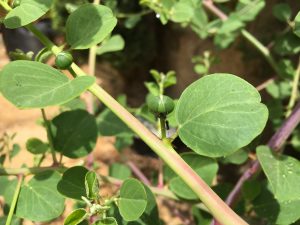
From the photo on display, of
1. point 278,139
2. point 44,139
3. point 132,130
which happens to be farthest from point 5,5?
point 44,139

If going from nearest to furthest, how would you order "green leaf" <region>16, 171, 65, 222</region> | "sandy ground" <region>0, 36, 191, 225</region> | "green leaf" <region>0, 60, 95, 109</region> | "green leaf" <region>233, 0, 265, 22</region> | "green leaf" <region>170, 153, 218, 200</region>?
"green leaf" <region>0, 60, 95, 109</region> → "green leaf" <region>16, 171, 65, 222</region> → "green leaf" <region>170, 153, 218, 200</region> → "green leaf" <region>233, 0, 265, 22</region> → "sandy ground" <region>0, 36, 191, 225</region>

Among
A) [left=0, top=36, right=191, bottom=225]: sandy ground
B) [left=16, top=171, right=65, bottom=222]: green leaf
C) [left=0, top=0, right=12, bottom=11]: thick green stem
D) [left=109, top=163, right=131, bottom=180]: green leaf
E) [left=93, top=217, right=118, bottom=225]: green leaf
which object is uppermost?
[left=0, top=0, right=12, bottom=11]: thick green stem

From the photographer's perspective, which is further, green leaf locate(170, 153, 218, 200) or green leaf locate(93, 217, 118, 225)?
green leaf locate(170, 153, 218, 200)

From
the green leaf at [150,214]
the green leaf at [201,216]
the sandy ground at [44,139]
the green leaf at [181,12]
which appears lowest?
the sandy ground at [44,139]

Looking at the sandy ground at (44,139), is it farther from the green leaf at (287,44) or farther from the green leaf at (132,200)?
the green leaf at (132,200)

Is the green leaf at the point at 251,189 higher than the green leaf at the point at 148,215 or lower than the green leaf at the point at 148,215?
lower

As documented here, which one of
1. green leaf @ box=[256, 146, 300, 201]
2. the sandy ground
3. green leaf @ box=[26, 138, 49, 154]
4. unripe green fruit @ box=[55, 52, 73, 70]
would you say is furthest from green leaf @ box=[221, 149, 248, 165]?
the sandy ground

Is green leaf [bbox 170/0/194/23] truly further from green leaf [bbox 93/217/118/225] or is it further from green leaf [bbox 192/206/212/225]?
green leaf [bbox 93/217/118/225]

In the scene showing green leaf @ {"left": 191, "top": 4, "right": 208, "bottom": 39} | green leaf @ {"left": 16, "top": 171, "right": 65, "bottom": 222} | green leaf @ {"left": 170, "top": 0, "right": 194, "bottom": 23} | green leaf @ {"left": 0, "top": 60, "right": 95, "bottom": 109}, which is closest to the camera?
green leaf @ {"left": 0, "top": 60, "right": 95, "bottom": 109}

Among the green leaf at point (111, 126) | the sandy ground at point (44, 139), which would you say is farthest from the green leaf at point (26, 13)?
the sandy ground at point (44, 139)
